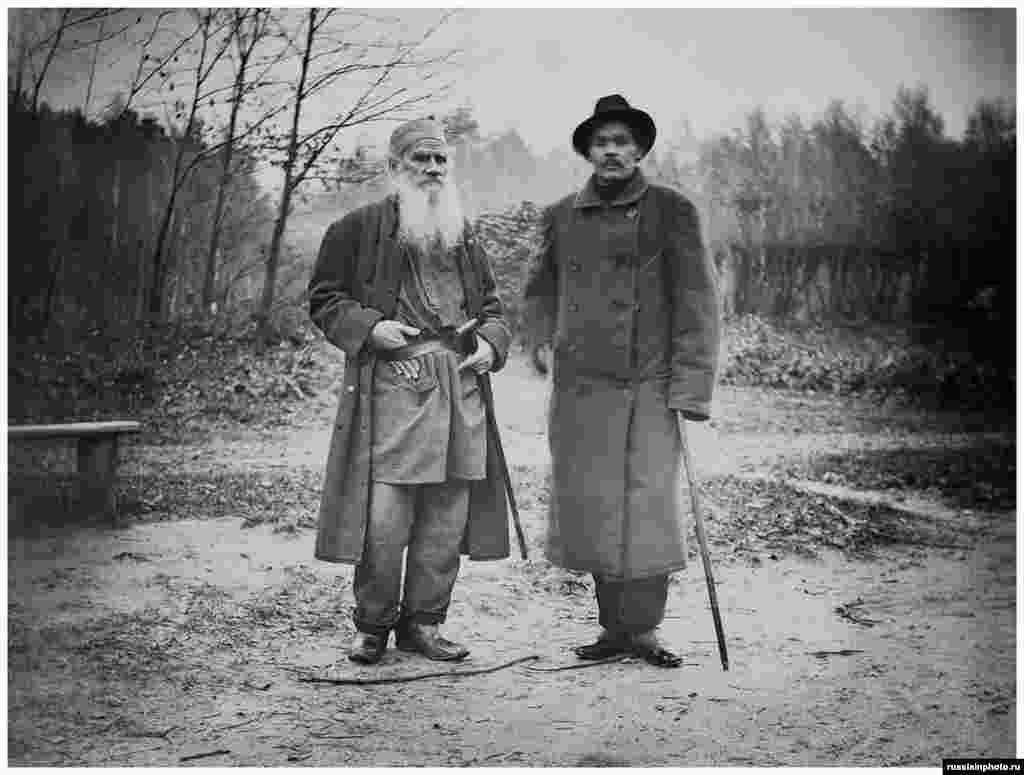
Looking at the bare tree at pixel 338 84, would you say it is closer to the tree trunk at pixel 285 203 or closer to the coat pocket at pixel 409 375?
the tree trunk at pixel 285 203

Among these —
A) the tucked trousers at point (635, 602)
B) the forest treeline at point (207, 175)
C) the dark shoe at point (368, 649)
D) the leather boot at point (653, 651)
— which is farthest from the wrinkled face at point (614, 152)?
the dark shoe at point (368, 649)

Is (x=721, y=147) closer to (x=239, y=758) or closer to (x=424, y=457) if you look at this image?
(x=424, y=457)

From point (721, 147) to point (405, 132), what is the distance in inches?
54.7

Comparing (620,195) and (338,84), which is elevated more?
(338,84)

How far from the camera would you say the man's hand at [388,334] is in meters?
3.36

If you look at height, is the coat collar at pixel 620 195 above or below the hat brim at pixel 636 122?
below

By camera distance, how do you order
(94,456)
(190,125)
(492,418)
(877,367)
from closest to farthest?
(492,418) → (94,456) → (190,125) → (877,367)

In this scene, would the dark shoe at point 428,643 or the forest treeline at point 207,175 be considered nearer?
Result: the dark shoe at point 428,643

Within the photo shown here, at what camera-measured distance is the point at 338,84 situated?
3.81 meters

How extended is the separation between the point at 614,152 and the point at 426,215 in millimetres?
743

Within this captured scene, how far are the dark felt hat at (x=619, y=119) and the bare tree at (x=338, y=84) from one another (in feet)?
2.15

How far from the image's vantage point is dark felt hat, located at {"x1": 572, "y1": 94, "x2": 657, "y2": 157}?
3.55 metres

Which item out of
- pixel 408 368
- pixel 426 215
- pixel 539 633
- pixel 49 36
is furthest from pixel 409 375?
pixel 49 36

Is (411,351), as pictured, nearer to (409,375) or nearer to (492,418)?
(409,375)
